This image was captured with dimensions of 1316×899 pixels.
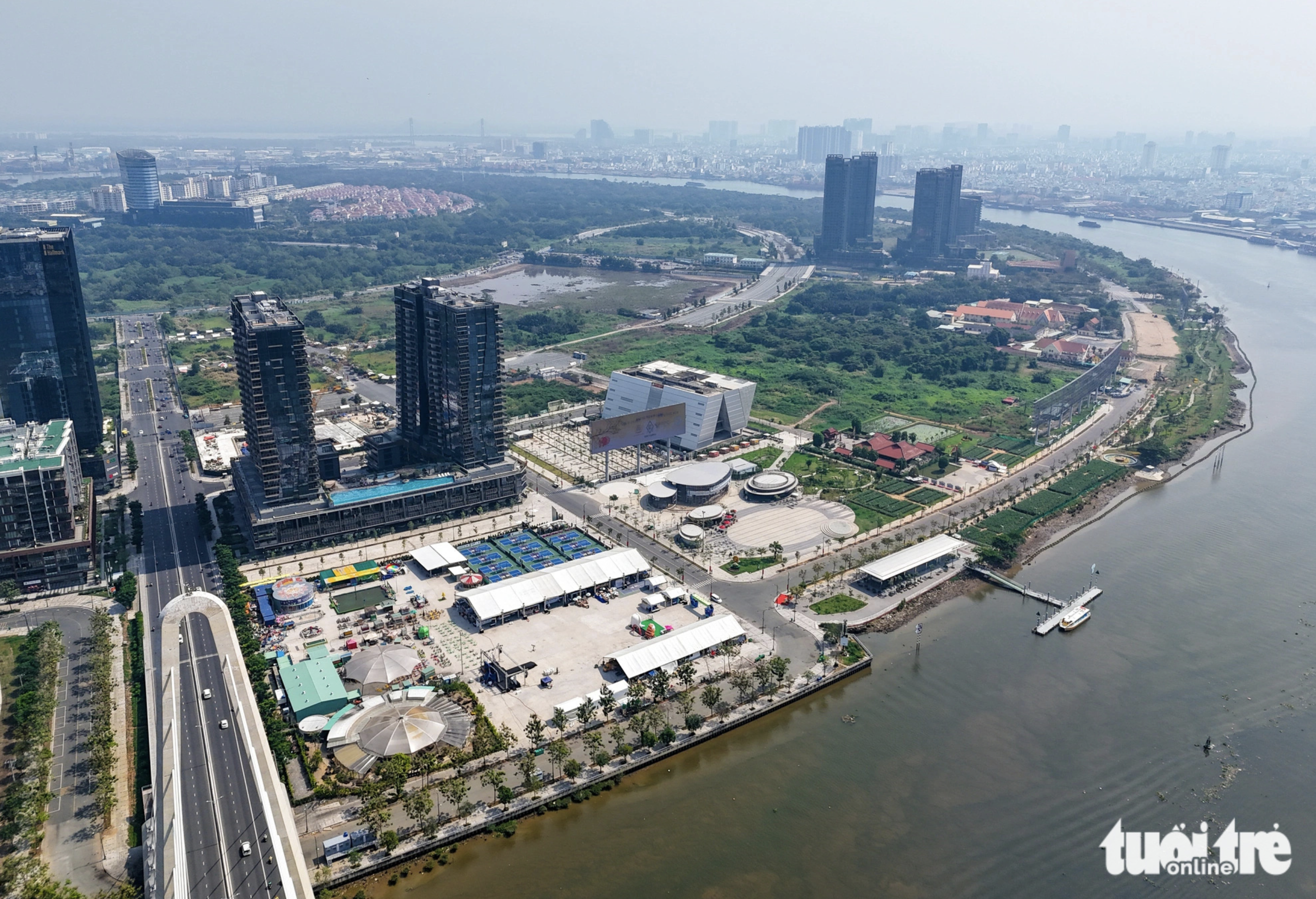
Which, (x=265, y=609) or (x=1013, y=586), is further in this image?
(x=1013, y=586)

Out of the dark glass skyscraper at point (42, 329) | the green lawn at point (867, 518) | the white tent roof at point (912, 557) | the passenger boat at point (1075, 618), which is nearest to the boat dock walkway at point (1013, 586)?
the passenger boat at point (1075, 618)

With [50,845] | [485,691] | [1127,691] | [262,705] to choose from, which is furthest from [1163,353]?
[50,845]

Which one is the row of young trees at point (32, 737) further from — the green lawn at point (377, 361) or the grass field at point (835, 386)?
the grass field at point (835, 386)

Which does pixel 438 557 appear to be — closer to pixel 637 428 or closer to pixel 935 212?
pixel 637 428

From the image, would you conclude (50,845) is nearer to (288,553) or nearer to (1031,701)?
(288,553)

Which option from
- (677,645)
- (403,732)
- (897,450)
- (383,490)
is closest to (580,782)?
(403,732)
